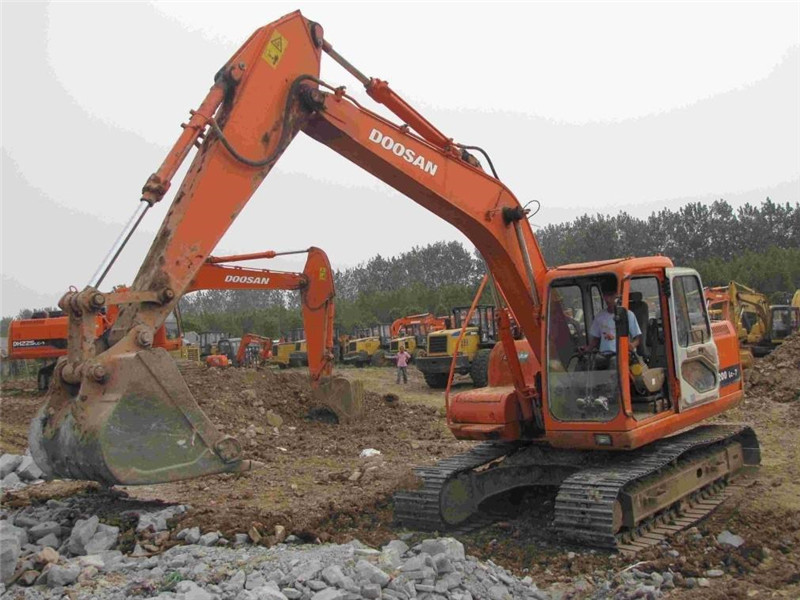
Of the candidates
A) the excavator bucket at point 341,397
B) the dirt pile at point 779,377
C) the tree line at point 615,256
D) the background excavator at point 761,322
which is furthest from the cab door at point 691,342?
the tree line at point 615,256

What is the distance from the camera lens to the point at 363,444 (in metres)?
12.5

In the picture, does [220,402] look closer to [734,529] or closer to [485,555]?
[485,555]

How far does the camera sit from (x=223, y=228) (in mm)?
5977

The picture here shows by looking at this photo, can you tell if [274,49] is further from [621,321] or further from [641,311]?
[641,311]

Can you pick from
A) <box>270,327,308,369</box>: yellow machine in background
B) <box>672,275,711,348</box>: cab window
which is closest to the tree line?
<box>270,327,308,369</box>: yellow machine in background

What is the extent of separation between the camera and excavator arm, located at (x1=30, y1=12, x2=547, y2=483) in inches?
205

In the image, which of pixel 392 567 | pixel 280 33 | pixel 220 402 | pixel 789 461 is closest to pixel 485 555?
pixel 392 567

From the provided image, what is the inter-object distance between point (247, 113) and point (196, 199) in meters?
0.82

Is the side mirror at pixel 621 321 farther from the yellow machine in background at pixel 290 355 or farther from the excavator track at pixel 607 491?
the yellow machine in background at pixel 290 355

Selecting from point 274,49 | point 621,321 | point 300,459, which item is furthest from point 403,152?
point 300,459

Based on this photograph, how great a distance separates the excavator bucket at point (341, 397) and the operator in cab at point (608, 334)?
798 centimetres

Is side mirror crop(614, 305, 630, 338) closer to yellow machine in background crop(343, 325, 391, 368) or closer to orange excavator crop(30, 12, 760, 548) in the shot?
orange excavator crop(30, 12, 760, 548)

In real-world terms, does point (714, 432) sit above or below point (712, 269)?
below

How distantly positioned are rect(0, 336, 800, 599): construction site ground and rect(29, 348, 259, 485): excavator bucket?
1.31m
